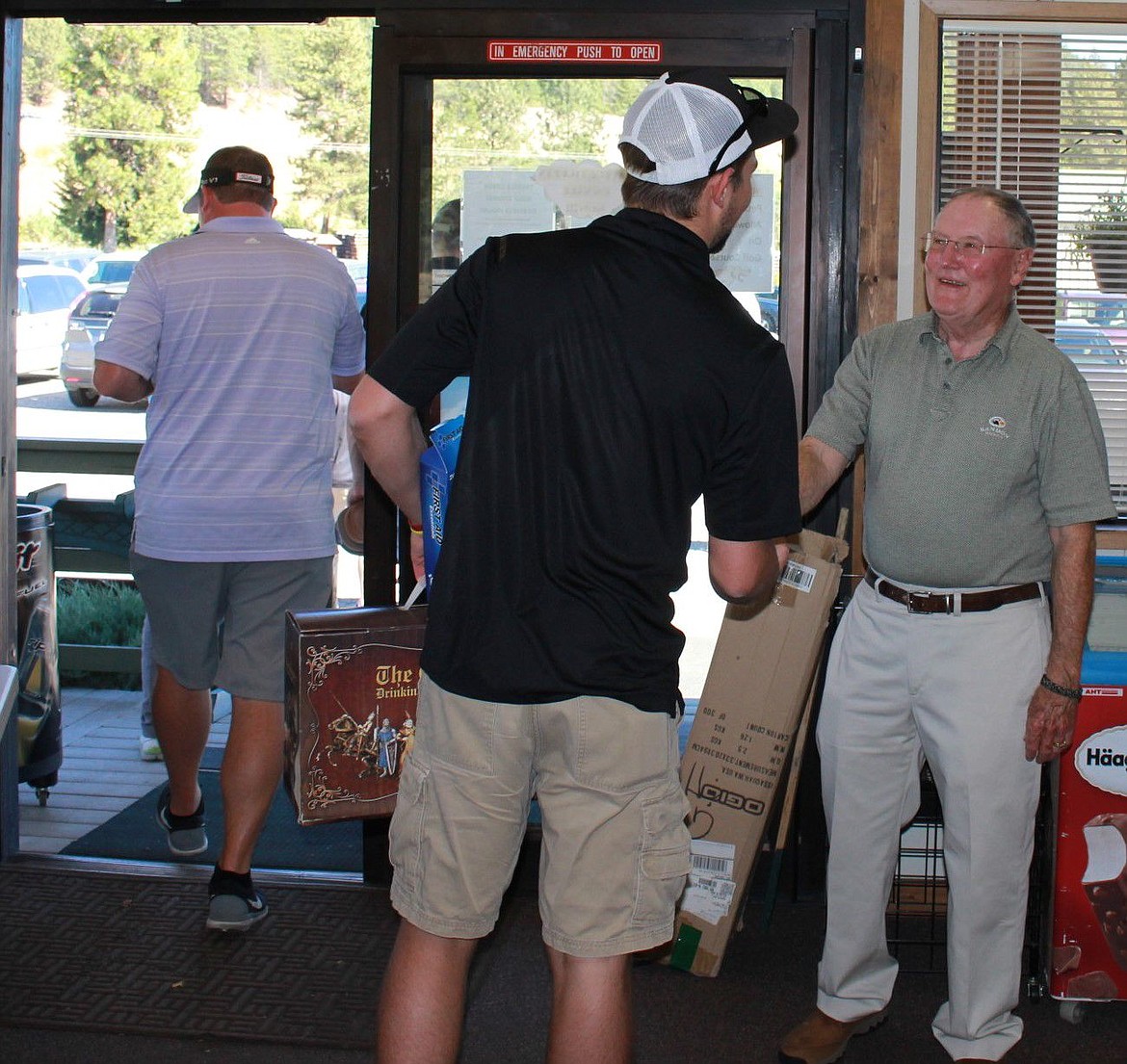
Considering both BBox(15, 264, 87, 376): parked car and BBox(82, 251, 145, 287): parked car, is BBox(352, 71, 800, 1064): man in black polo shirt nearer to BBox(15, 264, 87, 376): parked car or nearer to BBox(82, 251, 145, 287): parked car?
BBox(15, 264, 87, 376): parked car

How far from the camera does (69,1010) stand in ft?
10.0

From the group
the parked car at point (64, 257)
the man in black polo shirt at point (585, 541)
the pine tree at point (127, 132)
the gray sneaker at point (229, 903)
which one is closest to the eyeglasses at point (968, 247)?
the man in black polo shirt at point (585, 541)

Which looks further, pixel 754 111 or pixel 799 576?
pixel 799 576

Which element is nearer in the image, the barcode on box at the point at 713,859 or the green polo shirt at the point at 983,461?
the green polo shirt at the point at 983,461

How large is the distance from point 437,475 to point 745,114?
91 cm

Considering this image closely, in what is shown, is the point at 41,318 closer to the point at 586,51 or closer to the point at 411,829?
the point at 586,51

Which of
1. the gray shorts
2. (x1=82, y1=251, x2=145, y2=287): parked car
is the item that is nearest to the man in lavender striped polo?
the gray shorts

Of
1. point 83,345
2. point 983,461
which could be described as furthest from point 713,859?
point 83,345

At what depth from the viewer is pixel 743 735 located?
3.25 metres

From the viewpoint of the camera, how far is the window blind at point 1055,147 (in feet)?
11.6

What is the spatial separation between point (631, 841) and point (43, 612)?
307cm

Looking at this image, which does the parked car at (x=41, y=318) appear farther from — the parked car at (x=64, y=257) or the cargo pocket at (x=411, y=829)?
the cargo pocket at (x=411, y=829)

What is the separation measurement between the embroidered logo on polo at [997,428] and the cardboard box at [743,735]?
581 mm

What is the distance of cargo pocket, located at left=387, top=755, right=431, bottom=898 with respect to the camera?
80.5 inches
